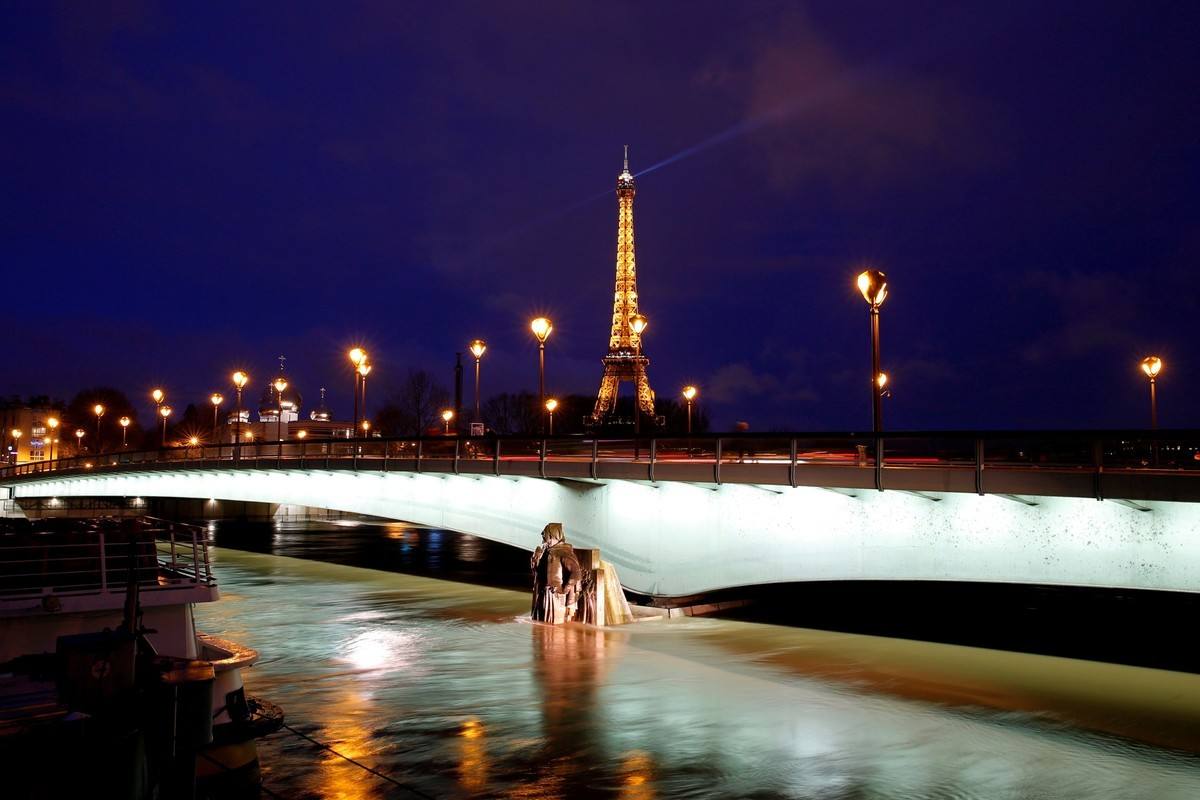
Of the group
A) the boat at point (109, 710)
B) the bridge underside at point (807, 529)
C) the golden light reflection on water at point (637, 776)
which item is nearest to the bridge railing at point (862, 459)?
the bridge underside at point (807, 529)

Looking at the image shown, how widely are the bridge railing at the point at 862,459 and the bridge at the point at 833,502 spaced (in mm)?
42

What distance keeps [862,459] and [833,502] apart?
1.94m

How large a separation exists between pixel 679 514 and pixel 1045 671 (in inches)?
421

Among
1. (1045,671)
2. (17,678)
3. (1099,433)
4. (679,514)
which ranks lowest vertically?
(1045,671)

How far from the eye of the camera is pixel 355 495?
4353 cm

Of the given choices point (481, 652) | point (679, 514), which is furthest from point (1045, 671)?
point (481, 652)

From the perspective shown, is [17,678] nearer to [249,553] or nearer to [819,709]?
[819,709]

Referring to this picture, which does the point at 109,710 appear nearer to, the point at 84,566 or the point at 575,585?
the point at 84,566

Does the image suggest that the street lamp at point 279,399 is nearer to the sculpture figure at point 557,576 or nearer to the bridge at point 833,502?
→ the bridge at point 833,502

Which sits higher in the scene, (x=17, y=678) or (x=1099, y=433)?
(x=1099, y=433)

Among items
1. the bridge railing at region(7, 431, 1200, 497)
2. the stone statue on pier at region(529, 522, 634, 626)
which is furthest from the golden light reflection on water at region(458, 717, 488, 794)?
the stone statue on pier at region(529, 522, 634, 626)

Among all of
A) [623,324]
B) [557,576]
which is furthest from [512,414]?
[557,576]

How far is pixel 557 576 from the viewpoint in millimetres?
31562

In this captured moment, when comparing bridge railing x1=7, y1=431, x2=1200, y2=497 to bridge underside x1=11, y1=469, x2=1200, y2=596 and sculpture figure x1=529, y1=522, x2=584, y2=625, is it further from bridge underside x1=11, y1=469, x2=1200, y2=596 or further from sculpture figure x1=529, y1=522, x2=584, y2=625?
sculpture figure x1=529, y1=522, x2=584, y2=625
